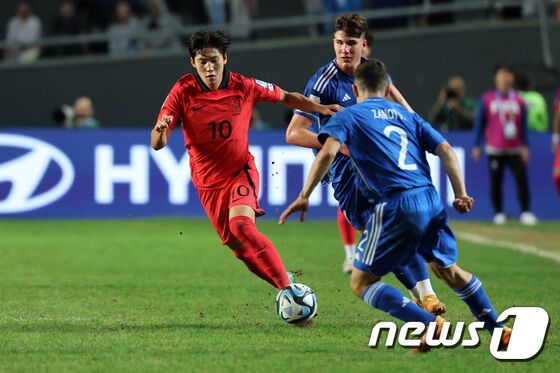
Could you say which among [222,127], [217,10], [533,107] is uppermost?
[222,127]

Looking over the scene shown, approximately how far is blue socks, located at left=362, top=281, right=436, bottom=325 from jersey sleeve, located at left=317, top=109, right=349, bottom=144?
2.90ft

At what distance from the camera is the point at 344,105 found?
9.09 meters

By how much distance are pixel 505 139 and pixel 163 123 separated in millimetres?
10838

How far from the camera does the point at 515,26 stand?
830 inches

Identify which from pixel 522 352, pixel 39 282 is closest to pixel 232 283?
pixel 39 282

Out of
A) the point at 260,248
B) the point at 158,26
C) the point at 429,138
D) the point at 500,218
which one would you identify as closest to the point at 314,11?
the point at 158,26

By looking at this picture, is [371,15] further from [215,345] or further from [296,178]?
[215,345]

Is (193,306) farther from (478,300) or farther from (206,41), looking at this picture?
(478,300)

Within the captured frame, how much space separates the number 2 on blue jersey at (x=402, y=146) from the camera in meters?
7.00

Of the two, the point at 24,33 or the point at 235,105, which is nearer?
the point at 235,105

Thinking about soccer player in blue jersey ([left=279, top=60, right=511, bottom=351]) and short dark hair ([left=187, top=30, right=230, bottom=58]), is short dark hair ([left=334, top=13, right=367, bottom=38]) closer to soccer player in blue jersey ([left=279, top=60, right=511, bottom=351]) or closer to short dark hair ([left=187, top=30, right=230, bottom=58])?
short dark hair ([left=187, top=30, right=230, bottom=58])

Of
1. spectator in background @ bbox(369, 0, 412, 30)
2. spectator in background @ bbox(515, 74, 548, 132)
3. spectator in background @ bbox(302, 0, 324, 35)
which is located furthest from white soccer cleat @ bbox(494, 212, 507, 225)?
spectator in background @ bbox(302, 0, 324, 35)

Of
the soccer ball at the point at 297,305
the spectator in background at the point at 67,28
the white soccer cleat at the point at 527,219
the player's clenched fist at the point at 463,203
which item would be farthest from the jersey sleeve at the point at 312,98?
the spectator in background at the point at 67,28

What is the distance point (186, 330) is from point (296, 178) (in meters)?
9.89
